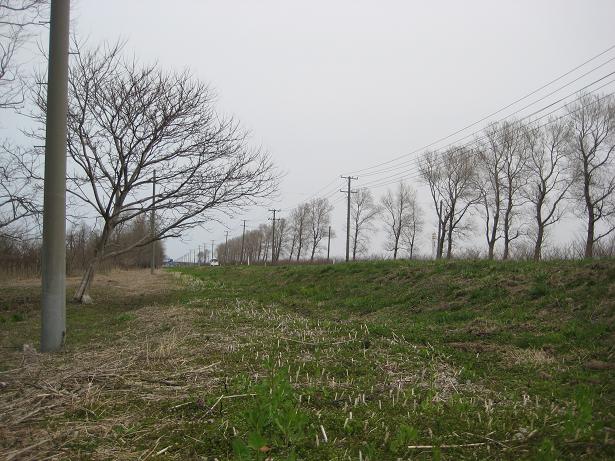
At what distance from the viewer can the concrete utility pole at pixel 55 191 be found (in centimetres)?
670

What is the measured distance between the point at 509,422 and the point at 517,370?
188 centimetres

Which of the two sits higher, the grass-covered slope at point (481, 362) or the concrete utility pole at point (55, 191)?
the concrete utility pole at point (55, 191)

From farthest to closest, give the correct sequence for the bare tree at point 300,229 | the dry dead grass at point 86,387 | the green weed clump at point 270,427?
the bare tree at point 300,229 → the dry dead grass at point 86,387 → the green weed clump at point 270,427

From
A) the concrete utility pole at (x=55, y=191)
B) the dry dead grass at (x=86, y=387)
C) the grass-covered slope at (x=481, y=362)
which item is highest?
the concrete utility pole at (x=55, y=191)

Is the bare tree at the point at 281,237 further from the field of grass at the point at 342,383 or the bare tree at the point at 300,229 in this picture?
the field of grass at the point at 342,383

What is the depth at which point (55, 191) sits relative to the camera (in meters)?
6.82

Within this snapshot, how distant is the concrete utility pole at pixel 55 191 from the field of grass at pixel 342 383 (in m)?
0.51

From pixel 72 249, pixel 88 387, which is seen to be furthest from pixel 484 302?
pixel 72 249

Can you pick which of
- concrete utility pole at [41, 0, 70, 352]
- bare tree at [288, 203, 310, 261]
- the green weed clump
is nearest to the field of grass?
the green weed clump

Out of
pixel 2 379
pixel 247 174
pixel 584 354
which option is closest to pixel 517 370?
pixel 584 354

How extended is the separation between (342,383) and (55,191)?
5.34 m

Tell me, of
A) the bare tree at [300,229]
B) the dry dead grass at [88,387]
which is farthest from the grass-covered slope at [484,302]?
the bare tree at [300,229]

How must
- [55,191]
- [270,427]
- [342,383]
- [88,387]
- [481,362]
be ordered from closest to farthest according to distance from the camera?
1. [270,427]
2. [88,387]
3. [342,383]
4. [481,362]
5. [55,191]

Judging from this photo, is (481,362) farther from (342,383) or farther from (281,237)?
(281,237)
